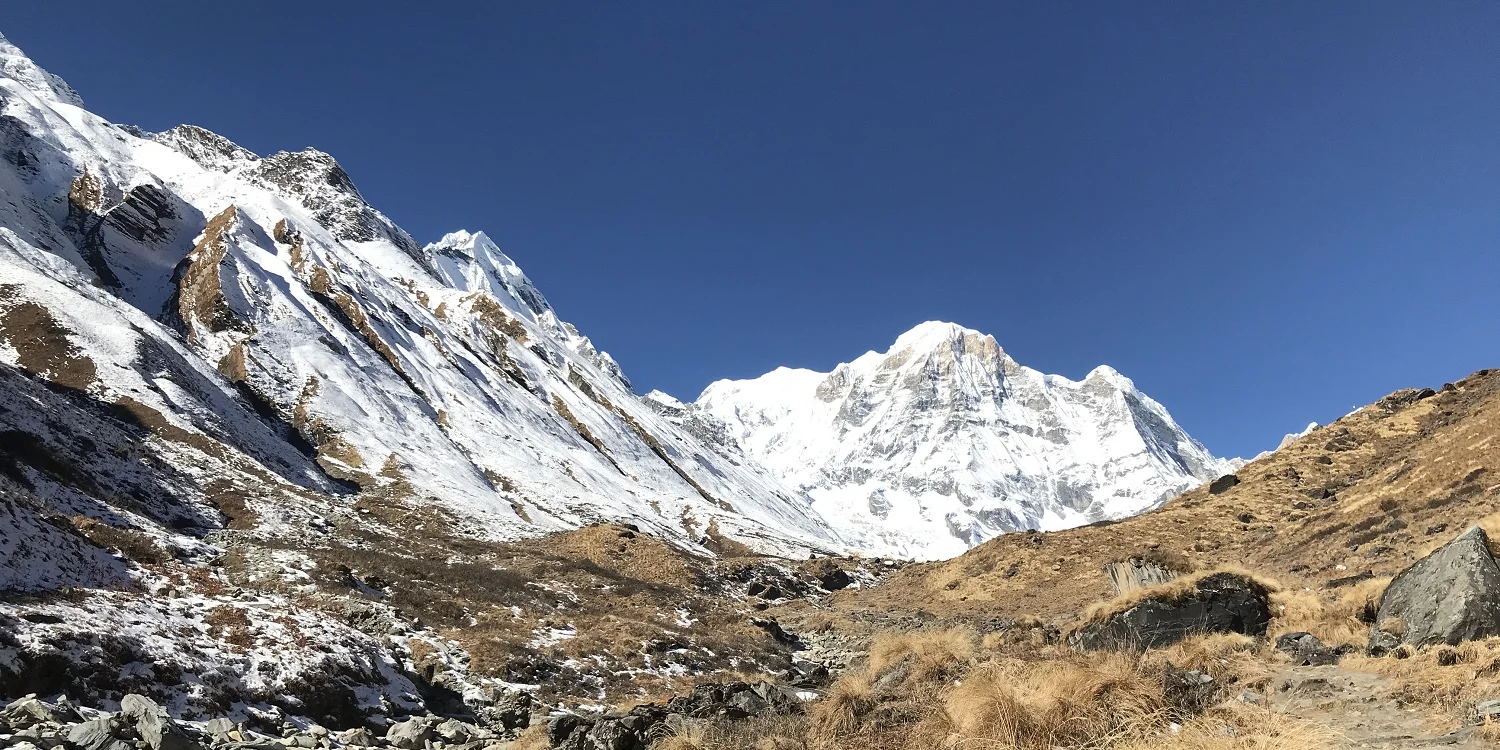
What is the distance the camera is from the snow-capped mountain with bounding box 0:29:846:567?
45.7 meters

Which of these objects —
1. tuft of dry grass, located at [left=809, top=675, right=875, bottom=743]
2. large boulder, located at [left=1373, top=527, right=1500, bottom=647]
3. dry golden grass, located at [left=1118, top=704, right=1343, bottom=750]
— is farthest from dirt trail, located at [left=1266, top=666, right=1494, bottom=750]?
tuft of dry grass, located at [left=809, top=675, right=875, bottom=743]

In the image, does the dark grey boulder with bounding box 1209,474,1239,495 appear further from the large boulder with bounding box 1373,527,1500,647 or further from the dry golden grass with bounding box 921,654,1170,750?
the dry golden grass with bounding box 921,654,1170,750

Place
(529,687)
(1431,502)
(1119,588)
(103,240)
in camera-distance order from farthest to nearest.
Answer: (103,240) < (1431,502) < (529,687) < (1119,588)

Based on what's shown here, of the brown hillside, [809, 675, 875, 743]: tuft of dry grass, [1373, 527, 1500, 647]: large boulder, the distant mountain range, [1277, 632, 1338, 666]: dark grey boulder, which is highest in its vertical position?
the distant mountain range

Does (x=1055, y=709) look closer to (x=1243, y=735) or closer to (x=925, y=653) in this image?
(x=1243, y=735)

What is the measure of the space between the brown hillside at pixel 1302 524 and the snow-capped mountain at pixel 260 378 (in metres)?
34.2

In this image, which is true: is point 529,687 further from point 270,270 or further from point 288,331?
point 270,270

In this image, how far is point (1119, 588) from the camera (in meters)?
16.4

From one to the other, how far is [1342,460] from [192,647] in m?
50.4

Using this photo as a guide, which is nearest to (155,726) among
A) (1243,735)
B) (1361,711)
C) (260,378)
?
(1243,735)

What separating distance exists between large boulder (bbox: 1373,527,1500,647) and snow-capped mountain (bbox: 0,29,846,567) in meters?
31.5

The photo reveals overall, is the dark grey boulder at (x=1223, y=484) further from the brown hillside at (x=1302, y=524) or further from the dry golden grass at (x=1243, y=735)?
the dry golden grass at (x=1243, y=735)

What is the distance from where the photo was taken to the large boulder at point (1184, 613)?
14.4 m

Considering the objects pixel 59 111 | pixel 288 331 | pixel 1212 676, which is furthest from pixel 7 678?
pixel 59 111
